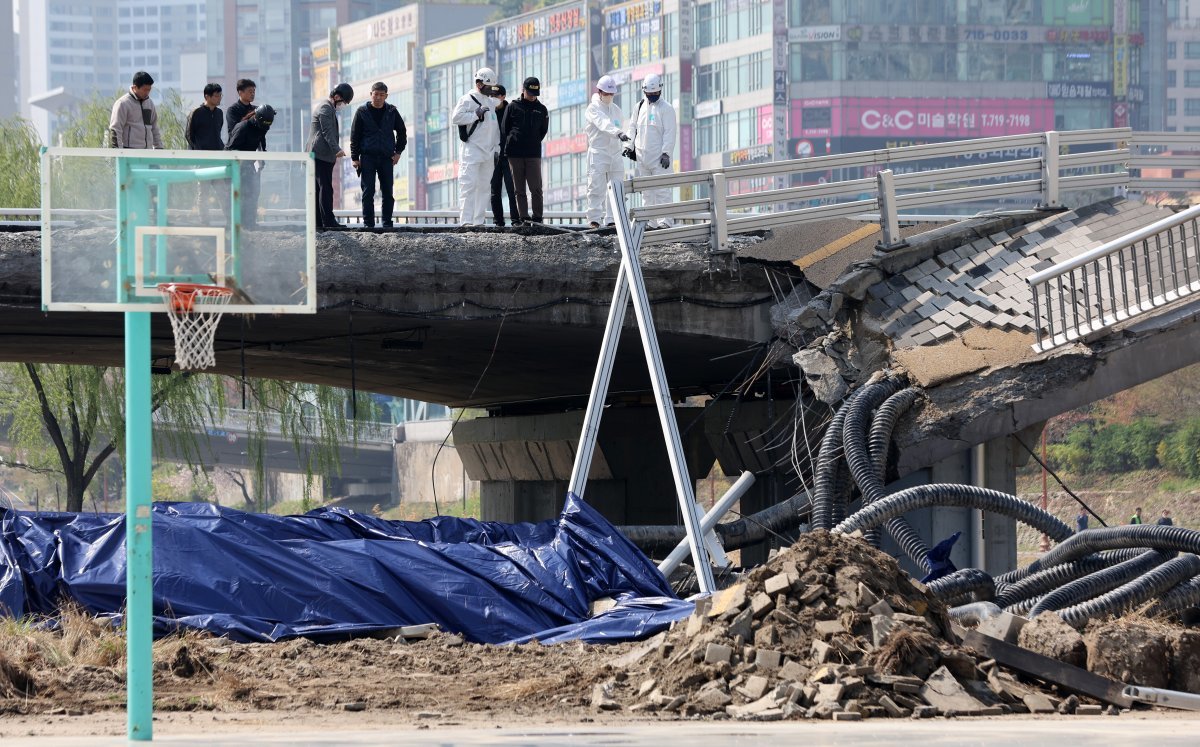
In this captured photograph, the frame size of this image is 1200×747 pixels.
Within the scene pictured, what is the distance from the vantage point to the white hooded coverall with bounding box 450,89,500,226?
1964cm

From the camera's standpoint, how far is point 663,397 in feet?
51.0

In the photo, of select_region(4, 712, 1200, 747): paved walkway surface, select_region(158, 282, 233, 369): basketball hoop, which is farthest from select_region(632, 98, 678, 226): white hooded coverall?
select_region(4, 712, 1200, 747): paved walkway surface

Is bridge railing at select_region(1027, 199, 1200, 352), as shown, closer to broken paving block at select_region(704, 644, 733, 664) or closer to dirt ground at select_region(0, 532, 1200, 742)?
dirt ground at select_region(0, 532, 1200, 742)

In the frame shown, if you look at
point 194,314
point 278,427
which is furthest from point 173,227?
point 278,427

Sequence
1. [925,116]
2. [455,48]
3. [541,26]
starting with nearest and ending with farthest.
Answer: [925,116] < [541,26] < [455,48]

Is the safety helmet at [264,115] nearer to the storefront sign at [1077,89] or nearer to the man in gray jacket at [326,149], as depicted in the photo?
the man in gray jacket at [326,149]

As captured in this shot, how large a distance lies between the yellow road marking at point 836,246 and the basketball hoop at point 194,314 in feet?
29.5

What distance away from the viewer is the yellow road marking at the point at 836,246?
18.9m

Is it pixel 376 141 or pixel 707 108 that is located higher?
pixel 707 108

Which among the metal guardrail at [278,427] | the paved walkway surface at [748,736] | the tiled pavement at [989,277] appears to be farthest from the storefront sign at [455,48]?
the paved walkway surface at [748,736]

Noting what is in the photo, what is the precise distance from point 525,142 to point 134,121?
4.39 metres

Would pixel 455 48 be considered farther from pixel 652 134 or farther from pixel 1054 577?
pixel 1054 577

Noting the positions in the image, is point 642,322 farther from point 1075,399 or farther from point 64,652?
point 64,652

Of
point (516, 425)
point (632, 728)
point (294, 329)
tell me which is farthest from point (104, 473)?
point (632, 728)
